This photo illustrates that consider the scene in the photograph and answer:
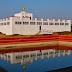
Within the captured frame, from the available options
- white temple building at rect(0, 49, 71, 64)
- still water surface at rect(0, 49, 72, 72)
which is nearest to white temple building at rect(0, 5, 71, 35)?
white temple building at rect(0, 49, 71, 64)

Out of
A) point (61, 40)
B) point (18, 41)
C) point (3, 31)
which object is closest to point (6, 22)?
point (3, 31)

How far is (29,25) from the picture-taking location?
4800cm

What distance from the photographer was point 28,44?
3406 centimetres

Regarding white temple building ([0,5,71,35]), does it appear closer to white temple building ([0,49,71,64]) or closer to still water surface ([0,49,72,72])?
white temple building ([0,49,71,64])

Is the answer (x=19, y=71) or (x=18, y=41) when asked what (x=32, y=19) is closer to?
(x=18, y=41)

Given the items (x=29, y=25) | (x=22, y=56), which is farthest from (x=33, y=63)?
(x=29, y=25)

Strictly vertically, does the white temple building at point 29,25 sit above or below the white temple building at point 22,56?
above

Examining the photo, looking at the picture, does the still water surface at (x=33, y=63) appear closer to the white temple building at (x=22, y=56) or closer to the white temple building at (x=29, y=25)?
the white temple building at (x=22, y=56)

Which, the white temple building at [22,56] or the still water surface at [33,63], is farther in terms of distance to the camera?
the white temple building at [22,56]

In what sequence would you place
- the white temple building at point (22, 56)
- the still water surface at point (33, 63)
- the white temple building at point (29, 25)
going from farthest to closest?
the white temple building at point (29, 25) < the white temple building at point (22, 56) < the still water surface at point (33, 63)

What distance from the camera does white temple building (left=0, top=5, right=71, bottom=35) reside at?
1805 inches

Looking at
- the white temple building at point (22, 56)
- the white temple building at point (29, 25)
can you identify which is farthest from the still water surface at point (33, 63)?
the white temple building at point (29, 25)

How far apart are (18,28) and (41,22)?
10.3 meters

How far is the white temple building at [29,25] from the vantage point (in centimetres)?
4584
